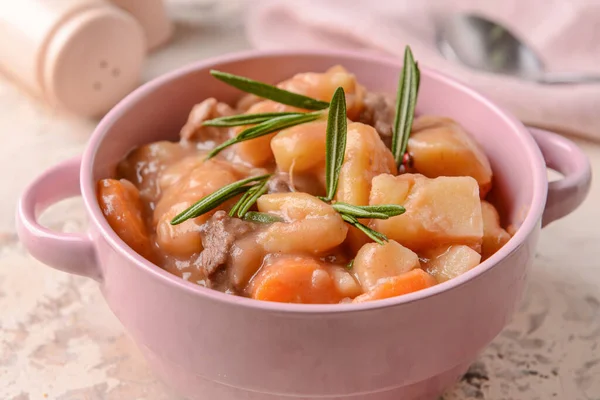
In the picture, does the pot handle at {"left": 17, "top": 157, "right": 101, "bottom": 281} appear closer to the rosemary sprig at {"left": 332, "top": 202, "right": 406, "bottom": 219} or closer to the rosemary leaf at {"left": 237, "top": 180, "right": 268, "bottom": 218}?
the rosemary leaf at {"left": 237, "top": 180, "right": 268, "bottom": 218}

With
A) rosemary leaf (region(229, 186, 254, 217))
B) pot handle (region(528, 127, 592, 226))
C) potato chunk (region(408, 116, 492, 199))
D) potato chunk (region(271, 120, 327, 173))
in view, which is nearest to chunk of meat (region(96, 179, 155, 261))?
rosemary leaf (region(229, 186, 254, 217))

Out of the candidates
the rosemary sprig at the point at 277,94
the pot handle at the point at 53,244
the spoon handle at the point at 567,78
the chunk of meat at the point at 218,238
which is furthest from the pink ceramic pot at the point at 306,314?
the spoon handle at the point at 567,78

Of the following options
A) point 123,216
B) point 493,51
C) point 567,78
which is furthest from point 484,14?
point 123,216

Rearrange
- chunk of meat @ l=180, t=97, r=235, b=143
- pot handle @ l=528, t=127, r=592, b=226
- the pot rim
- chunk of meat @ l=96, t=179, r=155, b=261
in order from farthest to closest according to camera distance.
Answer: chunk of meat @ l=180, t=97, r=235, b=143
pot handle @ l=528, t=127, r=592, b=226
chunk of meat @ l=96, t=179, r=155, b=261
the pot rim

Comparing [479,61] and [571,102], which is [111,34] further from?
[571,102]

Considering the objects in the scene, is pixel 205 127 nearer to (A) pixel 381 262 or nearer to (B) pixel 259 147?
(B) pixel 259 147

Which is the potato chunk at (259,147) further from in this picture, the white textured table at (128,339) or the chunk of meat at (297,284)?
the white textured table at (128,339)
